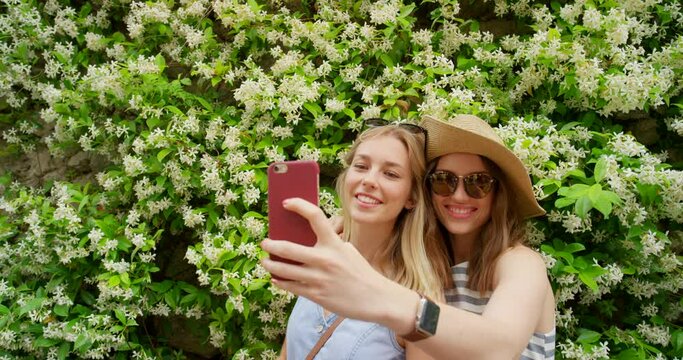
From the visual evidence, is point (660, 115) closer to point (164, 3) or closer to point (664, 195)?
point (664, 195)

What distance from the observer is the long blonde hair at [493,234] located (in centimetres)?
209

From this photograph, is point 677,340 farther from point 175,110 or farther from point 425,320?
point 175,110

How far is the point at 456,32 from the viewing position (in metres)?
3.77

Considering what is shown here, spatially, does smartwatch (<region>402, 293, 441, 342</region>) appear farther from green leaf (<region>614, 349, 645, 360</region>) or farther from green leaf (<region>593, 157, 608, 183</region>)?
green leaf (<region>614, 349, 645, 360</region>)

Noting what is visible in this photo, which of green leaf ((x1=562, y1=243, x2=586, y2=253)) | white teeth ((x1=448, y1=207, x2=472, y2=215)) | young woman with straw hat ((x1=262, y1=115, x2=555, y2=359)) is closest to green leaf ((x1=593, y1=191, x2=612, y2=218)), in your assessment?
green leaf ((x1=562, y1=243, x2=586, y2=253))

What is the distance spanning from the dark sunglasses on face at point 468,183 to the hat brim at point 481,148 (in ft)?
0.28

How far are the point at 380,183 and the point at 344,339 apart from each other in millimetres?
656

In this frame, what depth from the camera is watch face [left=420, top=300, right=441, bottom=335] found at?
1133 mm

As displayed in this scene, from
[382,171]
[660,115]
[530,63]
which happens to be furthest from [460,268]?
[660,115]

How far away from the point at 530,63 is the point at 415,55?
74 cm

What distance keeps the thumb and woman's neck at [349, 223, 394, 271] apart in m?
1.16

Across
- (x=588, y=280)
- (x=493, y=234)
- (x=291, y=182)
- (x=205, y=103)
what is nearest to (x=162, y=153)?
(x=205, y=103)

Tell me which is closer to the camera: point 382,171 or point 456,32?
point 382,171

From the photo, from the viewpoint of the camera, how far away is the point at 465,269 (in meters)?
2.21
